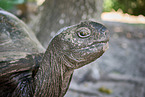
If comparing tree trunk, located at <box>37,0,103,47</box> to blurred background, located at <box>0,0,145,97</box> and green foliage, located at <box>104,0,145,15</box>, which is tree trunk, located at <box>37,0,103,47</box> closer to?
blurred background, located at <box>0,0,145,97</box>

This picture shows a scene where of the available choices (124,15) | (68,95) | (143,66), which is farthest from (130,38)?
(124,15)

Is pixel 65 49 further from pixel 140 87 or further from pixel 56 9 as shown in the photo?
pixel 140 87

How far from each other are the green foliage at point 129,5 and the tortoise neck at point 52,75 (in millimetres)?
10021

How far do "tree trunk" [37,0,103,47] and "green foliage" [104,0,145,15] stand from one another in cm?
810

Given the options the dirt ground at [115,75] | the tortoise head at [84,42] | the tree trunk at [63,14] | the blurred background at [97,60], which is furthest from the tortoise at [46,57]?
the dirt ground at [115,75]

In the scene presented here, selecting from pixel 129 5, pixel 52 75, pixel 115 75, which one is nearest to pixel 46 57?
pixel 52 75

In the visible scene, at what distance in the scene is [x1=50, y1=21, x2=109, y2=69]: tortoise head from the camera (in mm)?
847

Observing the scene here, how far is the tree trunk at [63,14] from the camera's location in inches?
104

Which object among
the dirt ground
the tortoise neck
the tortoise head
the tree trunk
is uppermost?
the tree trunk

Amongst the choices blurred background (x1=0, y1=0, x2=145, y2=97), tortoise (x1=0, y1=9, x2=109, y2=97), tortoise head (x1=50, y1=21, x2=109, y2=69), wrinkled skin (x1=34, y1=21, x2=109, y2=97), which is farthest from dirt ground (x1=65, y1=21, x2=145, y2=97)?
tortoise head (x1=50, y1=21, x2=109, y2=69)

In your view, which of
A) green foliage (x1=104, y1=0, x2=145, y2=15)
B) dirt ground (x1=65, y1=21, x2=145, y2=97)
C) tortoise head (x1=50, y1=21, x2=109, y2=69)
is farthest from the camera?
green foliage (x1=104, y1=0, x2=145, y2=15)

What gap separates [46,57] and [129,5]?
10303mm

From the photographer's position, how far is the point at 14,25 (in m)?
1.27

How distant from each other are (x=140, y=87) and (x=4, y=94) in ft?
9.98
